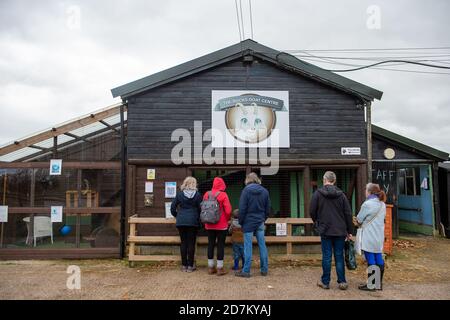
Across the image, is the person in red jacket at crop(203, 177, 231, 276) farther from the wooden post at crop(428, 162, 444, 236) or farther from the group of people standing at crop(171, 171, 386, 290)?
the wooden post at crop(428, 162, 444, 236)

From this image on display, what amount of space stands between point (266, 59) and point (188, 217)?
172 inches

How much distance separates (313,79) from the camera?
894 centimetres

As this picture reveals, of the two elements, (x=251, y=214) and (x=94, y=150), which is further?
(x=94, y=150)

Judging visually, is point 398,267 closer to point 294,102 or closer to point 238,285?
point 238,285

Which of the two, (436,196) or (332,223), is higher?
(436,196)

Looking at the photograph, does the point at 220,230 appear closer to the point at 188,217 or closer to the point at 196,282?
the point at 188,217

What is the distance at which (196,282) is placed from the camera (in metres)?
6.36

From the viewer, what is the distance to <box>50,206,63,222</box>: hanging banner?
27.2 feet

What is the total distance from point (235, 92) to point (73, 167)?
4.15 meters


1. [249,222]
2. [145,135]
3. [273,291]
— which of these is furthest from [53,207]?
[273,291]

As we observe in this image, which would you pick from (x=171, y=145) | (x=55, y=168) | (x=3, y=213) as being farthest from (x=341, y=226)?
(x=3, y=213)

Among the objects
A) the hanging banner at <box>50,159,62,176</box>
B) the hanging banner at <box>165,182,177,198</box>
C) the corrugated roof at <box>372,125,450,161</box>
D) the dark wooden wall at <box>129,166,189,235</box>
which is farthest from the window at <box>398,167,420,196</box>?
the hanging banner at <box>50,159,62,176</box>

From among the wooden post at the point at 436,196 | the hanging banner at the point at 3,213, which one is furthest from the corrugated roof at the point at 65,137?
the wooden post at the point at 436,196

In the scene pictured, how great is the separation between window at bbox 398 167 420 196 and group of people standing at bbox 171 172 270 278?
8.69m
